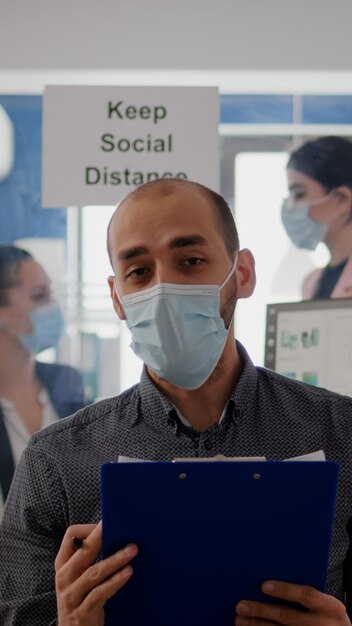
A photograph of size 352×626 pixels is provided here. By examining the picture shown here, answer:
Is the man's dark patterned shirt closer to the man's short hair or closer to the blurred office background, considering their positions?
the man's short hair

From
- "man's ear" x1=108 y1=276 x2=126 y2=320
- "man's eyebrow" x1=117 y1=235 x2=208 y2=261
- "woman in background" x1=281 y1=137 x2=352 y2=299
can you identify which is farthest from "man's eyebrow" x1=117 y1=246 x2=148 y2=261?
"woman in background" x1=281 y1=137 x2=352 y2=299

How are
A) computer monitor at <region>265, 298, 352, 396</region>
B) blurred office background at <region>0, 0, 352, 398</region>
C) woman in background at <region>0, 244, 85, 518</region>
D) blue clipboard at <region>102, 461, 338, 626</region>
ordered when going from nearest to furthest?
blue clipboard at <region>102, 461, 338, 626</region> < computer monitor at <region>265, 298, 352, 396</region> < blurred office background at <region>0, 0, 352, 398</region> < woman in background at <region>0, 244, 85, 518</region>

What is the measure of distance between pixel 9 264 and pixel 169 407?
2.55m

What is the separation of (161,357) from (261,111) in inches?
109

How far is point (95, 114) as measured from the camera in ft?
8.40

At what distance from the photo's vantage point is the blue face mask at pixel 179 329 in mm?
1468

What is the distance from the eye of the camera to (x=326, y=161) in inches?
157

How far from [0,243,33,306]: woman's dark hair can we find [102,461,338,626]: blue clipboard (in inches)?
108

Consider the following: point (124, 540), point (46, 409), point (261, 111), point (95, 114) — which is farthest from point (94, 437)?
point (261, 111)

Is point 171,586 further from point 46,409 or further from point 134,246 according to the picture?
point 46,409

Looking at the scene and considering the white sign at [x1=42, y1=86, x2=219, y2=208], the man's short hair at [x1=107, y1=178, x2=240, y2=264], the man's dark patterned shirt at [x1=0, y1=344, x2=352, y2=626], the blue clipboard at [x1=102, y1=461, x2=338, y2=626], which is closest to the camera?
the blue clipboard at [x1=102, y1=461, x2=338, y2=626]

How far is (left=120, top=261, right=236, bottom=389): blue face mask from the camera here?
4.82ft

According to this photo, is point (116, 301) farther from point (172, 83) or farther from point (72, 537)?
point (172, 83)

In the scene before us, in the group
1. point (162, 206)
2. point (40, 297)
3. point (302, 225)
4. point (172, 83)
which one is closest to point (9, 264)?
point (40, 297)
